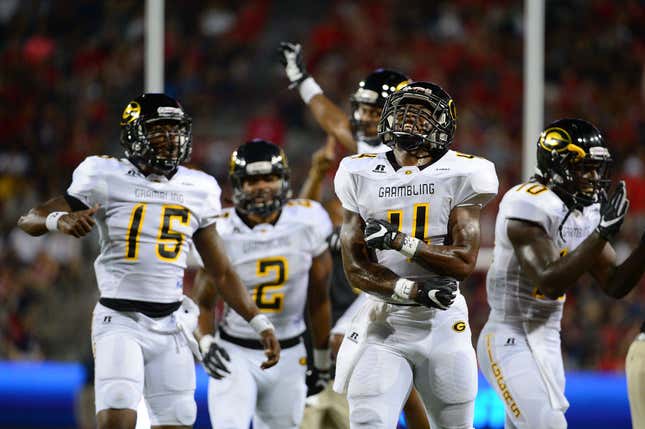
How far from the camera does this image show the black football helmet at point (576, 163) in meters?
4.25

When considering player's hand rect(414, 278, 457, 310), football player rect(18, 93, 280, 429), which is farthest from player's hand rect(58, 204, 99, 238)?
player's hand rect(414, 278, 457, 310)

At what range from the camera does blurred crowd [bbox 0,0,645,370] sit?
9.49 m

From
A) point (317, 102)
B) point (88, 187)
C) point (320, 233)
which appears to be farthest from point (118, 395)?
point (317, 102)

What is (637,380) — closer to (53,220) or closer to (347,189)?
(347,189)

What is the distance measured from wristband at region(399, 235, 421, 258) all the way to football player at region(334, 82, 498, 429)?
0.5 inches

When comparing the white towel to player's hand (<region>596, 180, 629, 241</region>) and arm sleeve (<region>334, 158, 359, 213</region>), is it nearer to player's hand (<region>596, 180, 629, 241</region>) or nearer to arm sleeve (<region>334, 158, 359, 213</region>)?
arm sleeve (<region>334, 158, 359, 213</region>)

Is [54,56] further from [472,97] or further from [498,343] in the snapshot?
[498,343]

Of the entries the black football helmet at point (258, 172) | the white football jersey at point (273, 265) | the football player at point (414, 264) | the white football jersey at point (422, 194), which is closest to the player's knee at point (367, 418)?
the football player at point (414, 264)

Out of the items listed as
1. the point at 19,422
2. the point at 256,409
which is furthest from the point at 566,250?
the point at 19,422

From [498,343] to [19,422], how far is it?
457 cm

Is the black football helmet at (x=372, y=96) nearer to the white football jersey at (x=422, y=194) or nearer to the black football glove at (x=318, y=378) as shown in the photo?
the black football glove at (x=318, y=378)

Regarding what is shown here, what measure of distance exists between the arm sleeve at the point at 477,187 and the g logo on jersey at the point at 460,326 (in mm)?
438

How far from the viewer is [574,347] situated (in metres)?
8.05

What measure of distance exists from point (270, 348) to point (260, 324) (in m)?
0.12
